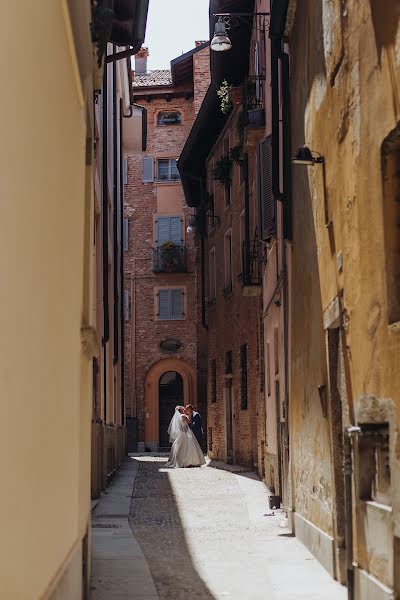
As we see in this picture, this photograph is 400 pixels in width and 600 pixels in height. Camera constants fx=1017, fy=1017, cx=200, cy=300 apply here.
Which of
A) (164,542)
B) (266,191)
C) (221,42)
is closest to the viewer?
(164,542)

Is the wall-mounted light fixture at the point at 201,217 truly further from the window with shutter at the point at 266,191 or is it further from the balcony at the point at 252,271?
the window with shutter at the point at 266,191

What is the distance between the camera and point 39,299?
17.0 ft

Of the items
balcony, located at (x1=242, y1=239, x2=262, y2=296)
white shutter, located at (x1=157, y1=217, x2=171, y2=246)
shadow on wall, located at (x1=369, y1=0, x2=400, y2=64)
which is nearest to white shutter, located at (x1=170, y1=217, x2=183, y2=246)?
white shutter, located at (x1=157, y1=217, x2=171, y2=246)

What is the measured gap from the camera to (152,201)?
41.7 meters

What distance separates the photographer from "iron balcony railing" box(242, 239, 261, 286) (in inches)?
800

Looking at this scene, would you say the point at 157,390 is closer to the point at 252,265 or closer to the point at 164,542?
the point at 252,265

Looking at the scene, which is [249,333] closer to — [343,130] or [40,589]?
[343,130]

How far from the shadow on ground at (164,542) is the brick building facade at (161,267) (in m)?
20.0

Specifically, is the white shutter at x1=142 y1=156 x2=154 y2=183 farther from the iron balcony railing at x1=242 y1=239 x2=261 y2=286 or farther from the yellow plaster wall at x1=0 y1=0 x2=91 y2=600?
the yellow plaster wall at x1=0 y1=0 x2=91 y2=600

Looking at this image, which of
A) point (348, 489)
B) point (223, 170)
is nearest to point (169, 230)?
point (223, 170)

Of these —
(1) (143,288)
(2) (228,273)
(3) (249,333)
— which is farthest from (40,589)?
(1) (143,288)

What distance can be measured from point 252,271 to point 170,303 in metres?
20.0

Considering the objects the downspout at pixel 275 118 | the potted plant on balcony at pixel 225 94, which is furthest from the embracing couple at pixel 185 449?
the downspout at pixel 275 118

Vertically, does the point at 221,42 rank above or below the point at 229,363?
above
